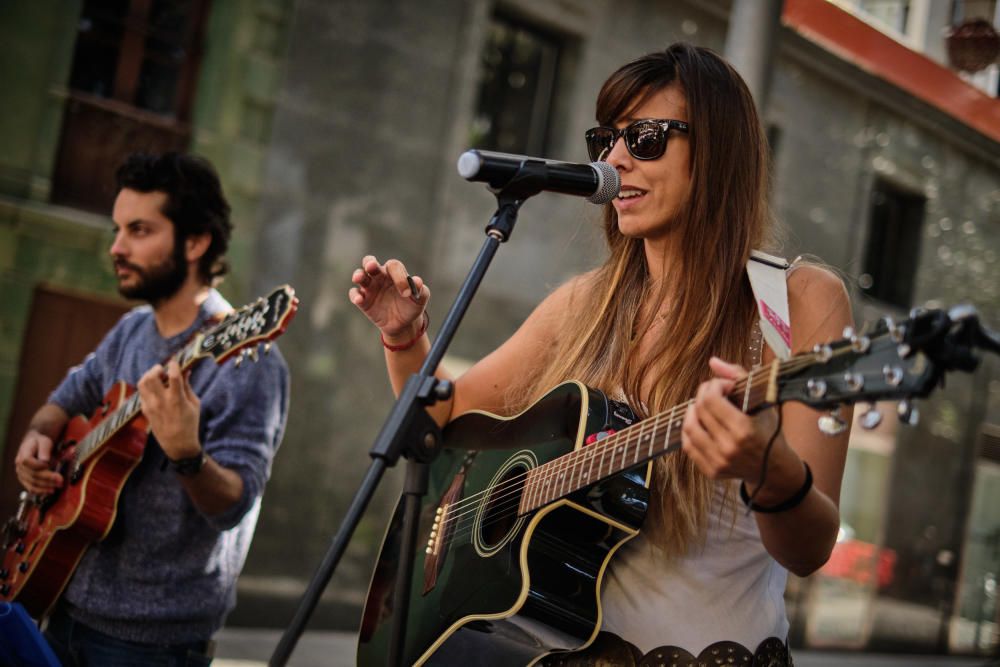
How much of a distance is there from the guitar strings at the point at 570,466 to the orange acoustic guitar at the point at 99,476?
0.80 meters

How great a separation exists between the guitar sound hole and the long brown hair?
272 millimetres

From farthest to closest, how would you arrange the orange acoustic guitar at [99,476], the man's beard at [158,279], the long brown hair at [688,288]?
the man's beard at [158,279]
the orange acoustic guitar at [99,476]
the long brown hair at [688,288]

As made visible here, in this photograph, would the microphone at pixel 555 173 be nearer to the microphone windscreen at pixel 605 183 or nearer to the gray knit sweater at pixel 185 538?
the microphone windscreen at pixel 605 183

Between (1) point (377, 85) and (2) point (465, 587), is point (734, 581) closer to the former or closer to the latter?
(2) point (465, 587)

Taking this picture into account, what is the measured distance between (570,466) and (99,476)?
1608 millimetres

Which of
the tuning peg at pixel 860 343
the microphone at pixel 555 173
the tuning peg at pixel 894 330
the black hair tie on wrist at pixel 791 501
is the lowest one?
the black hair tie on wrist at pixel 791 501

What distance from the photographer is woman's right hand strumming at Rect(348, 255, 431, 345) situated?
238 centimetres

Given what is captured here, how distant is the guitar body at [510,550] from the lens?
1.99 meters

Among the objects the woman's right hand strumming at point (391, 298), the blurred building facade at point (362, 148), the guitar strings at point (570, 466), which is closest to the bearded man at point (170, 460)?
the woman's right hand strumming at point (391, 298)

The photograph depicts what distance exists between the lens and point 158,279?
10.7 ft

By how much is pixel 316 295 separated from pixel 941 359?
722cm

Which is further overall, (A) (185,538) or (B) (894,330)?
(A) (185,538)

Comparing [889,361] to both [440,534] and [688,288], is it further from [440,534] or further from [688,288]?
[440,534]

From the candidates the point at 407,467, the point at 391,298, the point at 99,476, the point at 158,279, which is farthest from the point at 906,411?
the point at 158,279
